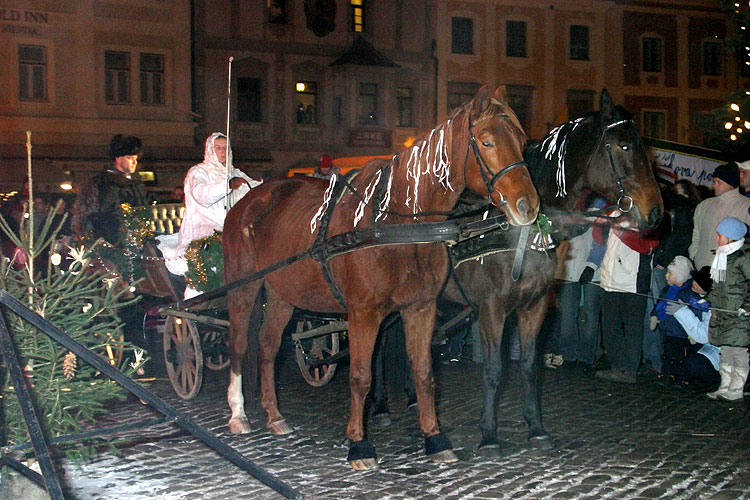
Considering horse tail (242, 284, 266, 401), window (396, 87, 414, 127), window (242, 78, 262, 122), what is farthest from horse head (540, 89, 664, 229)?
A: window (396, 87, 414, 127)

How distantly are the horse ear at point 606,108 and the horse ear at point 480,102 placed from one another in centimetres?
152

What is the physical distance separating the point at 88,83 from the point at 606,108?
24827mm

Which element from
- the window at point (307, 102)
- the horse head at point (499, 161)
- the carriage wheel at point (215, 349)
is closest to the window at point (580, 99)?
the window at point (307, 102)

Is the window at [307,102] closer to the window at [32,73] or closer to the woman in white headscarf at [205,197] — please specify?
the window at [32,73]

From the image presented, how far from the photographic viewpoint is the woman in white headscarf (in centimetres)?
784

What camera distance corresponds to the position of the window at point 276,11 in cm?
3206

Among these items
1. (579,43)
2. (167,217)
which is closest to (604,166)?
(167,217)

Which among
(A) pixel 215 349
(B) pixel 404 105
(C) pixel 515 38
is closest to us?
(A) pixel 215 349

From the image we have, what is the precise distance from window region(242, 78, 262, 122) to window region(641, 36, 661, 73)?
1630 centimetres

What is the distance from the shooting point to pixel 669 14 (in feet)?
121

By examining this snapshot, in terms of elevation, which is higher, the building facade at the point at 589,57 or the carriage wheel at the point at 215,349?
the building facade at the point at 589,57

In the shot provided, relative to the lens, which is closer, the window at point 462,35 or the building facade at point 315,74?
the building facade at point 315,74

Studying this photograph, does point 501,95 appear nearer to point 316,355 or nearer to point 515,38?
point 316,355

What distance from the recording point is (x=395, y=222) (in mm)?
5723
